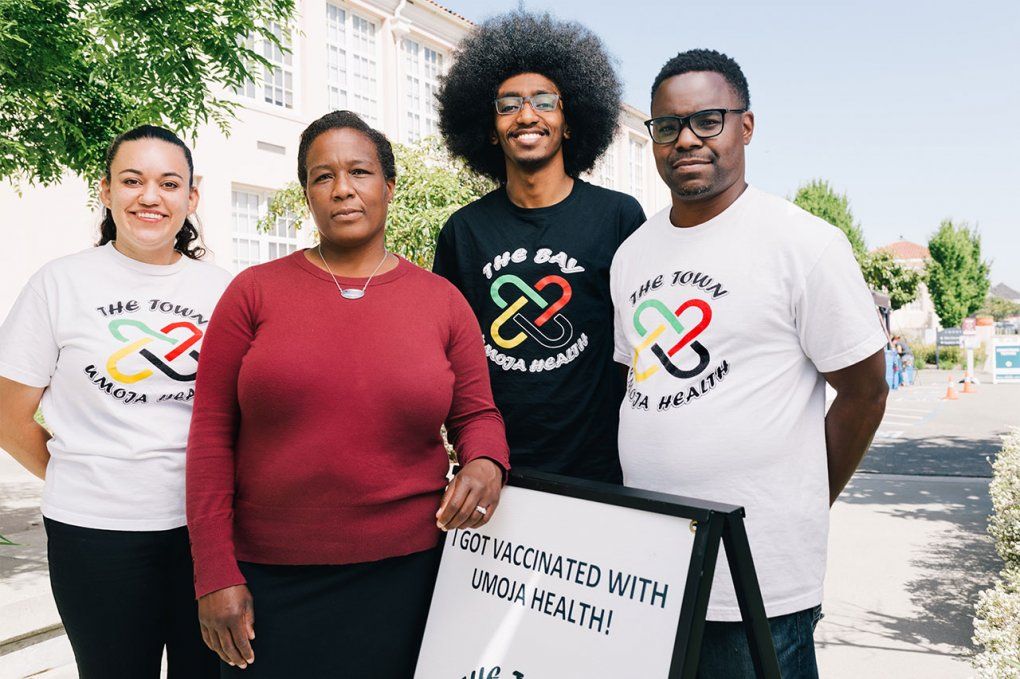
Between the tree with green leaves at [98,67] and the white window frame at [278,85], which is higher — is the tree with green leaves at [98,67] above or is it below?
below

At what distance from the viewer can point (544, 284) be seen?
2498mm

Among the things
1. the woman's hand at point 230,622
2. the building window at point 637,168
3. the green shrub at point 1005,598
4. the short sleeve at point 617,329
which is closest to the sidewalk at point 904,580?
the green shrub at point 1005,598

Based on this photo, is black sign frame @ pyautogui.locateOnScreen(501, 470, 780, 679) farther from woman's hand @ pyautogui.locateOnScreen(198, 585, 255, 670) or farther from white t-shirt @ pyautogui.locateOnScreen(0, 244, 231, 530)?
white t-shirt @ pyautogui.locateOnScreen(0, 244, 231, 530)

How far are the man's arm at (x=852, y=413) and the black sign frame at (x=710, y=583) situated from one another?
0.46 meters

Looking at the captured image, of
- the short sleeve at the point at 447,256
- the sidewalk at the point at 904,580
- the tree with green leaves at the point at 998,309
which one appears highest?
the tree with green leaves at the point at 998,309

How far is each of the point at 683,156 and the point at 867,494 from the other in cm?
760

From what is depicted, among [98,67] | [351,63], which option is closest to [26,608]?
[98,67]

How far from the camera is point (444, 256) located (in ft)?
8.89

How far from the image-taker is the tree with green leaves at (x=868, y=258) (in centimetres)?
3416

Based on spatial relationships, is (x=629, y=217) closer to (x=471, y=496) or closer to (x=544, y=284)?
(x=544, y=284)

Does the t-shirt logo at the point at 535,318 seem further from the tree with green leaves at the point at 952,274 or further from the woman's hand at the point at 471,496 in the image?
the tree with green leaves at the point at 952,274

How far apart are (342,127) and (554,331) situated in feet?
2.79

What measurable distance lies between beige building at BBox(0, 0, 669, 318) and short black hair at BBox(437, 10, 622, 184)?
7.96 metres

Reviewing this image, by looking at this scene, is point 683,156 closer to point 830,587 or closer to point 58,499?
point 58,499
